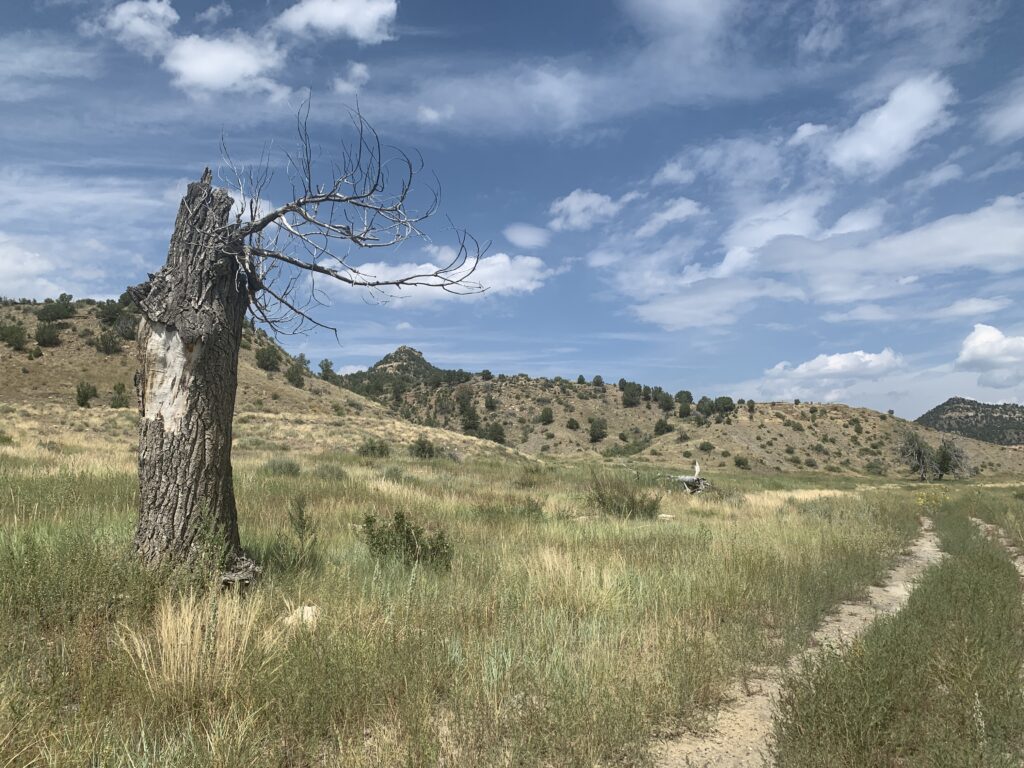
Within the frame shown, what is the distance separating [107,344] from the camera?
4922cm

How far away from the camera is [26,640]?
3553 mm

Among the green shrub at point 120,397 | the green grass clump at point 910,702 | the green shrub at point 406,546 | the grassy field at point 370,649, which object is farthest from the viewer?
the green shrub at point 120,397

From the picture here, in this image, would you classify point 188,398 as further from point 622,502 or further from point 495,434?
point 495,434

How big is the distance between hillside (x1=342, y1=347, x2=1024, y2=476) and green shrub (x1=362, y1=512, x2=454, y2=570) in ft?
185

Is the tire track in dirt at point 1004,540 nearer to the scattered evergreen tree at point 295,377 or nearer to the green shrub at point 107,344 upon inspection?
the scattered evergreen tree at point 295,377

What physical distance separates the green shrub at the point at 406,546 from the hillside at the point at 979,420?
14334 centimetres

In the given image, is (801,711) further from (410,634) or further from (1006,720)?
(410,634)

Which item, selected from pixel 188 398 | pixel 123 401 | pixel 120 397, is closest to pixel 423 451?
pixel 123 401

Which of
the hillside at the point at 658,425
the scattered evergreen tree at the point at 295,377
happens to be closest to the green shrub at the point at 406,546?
the scattered evergreen tree at the point at 295,377

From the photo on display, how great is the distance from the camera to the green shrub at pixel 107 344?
49281 millimetres

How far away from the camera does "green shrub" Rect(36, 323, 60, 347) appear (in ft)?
160

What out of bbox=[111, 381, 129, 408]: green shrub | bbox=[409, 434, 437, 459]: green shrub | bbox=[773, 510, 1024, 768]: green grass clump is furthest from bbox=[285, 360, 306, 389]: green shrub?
bbox=[773, 510, 1024, 768]: green grass clump

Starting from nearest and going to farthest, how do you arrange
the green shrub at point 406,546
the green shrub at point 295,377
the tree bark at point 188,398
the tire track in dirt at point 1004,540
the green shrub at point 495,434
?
the tree bark at point 188,398, the green shrub at point 406,546, the tire track in dirt at point 1004,540, the green shrub at point 295,377, the green shrub at point 495,434

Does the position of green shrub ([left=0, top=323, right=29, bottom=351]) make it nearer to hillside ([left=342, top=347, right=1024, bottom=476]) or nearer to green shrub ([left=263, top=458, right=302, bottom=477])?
green shrub ([left=263, top=458, right=302, bottom=477])
